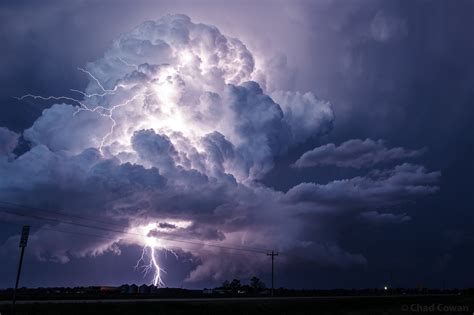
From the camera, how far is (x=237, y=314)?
153 feet

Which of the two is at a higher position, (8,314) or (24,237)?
(24,237)

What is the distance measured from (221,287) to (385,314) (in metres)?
148

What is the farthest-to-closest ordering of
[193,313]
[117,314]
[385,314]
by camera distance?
1. [385,314]
2. [193,313]
3. [117,314]

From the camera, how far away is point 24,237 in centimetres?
3734

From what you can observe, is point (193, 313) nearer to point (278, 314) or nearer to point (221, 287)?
point (278, 314)

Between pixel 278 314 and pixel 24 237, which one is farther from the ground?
pixel 24 237

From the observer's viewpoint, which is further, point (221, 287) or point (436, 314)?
point (221, 287)

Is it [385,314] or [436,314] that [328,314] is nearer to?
[385,314]

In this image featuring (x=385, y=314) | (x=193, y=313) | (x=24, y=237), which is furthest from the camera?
(x=385, y=314)

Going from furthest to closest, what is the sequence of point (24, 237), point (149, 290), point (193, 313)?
point (149, 290) → point (193, 313) → point (24, 237)

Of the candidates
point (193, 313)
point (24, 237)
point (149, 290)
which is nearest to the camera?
point (24, 237)

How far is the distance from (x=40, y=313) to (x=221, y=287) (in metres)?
156

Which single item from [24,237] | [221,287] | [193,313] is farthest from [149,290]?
[24,237]

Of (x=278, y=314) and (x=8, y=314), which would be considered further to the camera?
(x=278, y=314)
